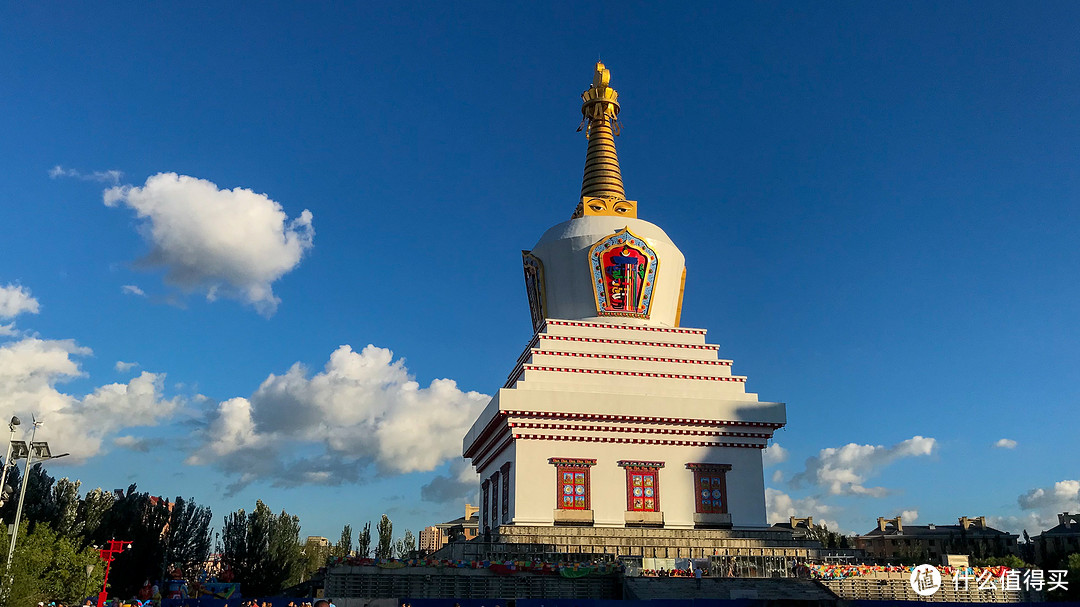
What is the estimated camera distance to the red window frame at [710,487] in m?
29.9

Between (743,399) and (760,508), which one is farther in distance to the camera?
(743,399)

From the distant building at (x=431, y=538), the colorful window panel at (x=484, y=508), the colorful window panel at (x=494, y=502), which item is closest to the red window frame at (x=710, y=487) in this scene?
the colorful window panel at (x=494, y=502)

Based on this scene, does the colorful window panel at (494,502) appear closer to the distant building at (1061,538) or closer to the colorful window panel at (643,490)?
the colorful window panel at (643,490)

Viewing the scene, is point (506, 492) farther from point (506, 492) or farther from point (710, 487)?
point (710, 487)

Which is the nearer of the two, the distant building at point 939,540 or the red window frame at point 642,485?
the red window frame at point 642,485

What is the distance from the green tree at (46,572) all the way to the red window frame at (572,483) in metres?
14.6

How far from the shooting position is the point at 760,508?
3012cm

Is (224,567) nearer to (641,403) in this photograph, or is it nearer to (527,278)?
(527,278)

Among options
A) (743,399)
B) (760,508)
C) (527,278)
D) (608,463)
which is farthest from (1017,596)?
(527,278)

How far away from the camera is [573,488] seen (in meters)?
29.3

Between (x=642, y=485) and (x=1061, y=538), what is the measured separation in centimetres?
5751

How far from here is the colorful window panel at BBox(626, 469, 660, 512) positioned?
29.5 m

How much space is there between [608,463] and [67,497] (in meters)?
24.1

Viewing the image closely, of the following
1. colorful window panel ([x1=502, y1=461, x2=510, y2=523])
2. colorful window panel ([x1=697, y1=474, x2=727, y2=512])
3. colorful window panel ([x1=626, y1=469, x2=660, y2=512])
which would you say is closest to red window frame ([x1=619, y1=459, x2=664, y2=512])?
colorful window panel ([x1=626, y1=469, x2=660, y2=512])
